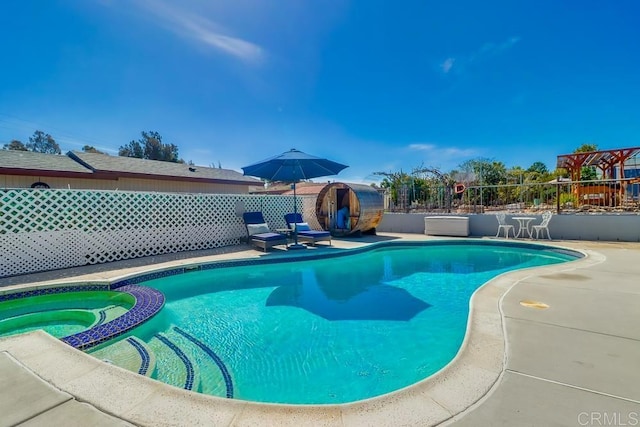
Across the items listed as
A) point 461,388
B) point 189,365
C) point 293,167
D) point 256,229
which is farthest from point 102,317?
point 293,167

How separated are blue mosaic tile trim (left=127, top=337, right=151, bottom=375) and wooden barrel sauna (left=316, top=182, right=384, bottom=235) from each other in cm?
886

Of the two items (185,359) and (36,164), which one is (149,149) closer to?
(36,164)

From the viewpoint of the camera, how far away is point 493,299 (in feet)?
13.6

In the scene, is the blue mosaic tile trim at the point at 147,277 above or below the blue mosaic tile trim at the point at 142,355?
above

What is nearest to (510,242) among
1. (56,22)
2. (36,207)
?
(36,207)

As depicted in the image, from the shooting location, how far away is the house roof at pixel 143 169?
47.6 feet

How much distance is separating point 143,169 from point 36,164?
4214 millimetres

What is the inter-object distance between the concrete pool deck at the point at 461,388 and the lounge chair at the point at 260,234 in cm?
637

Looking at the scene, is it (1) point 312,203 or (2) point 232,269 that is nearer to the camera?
(2) point 232,269

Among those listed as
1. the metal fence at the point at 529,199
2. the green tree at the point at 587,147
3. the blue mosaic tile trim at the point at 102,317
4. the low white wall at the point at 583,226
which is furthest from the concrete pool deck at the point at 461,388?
the green tree at the point at 587,147

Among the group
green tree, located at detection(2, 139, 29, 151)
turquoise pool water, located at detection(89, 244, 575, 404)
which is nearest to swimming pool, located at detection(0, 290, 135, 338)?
turquoise pool water, located at detection(89, 244, 575, 404)

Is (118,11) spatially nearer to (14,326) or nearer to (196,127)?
(14,326)

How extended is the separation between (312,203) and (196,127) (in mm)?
9172

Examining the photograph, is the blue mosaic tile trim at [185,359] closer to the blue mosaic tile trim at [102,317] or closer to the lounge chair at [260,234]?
the blue mosaic tile trim at [102,317]
